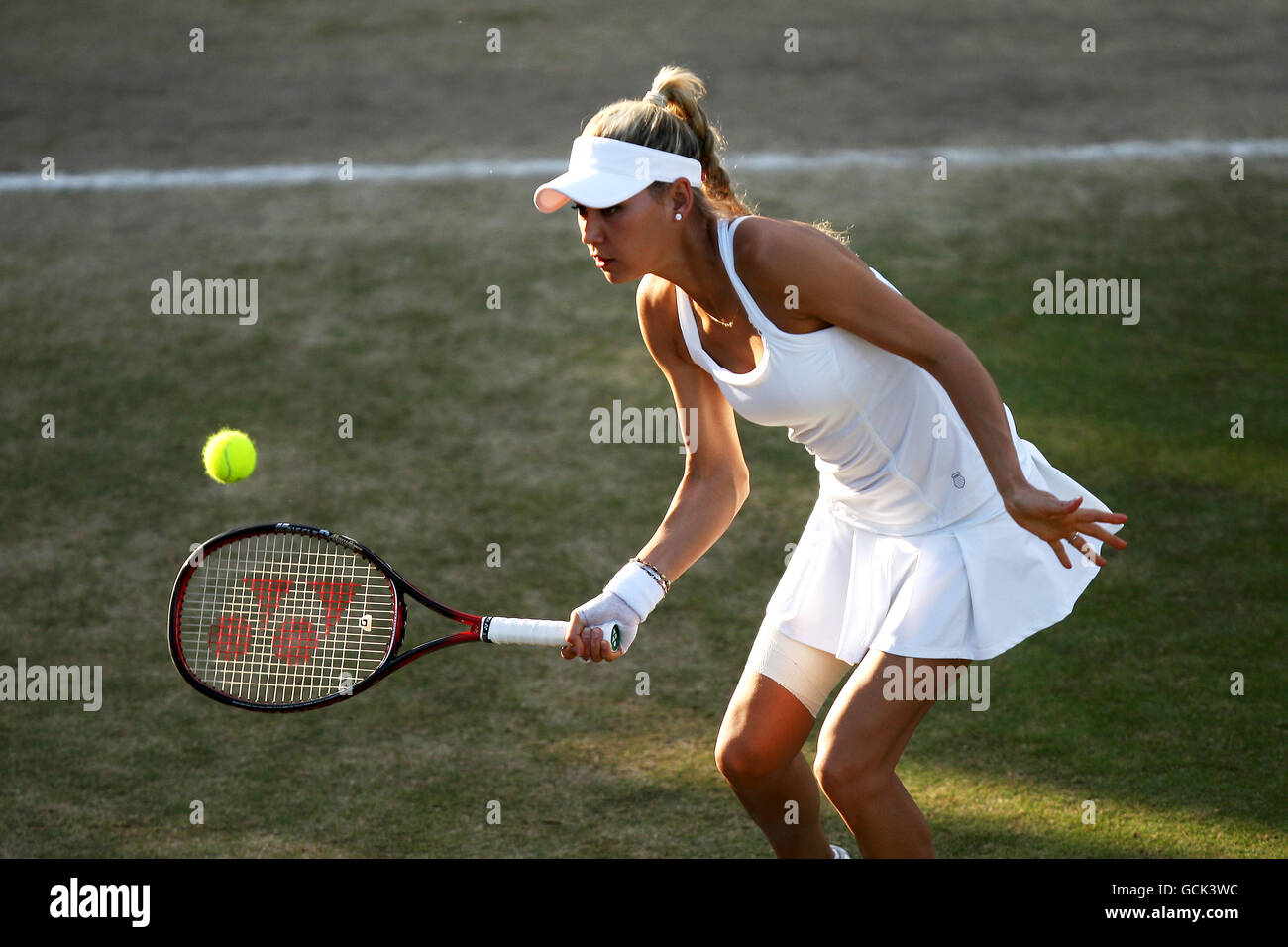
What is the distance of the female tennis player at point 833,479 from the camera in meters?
2.55

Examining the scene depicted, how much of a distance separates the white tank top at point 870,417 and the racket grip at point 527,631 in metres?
0.52

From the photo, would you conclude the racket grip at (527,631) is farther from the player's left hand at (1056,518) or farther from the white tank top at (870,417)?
the player's left hand at (1056,518)

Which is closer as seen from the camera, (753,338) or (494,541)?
(753,338)

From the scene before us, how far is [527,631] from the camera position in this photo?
2.74m

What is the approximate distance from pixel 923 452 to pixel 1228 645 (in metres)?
1.79

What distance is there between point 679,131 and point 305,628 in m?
1.58

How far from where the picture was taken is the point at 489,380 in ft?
19.3

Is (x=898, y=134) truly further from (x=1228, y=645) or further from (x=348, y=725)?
(x=348, y=725)

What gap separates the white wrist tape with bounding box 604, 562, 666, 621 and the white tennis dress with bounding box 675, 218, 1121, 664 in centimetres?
23

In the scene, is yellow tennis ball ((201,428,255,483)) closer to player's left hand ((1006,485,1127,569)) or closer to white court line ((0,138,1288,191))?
player's left hand ((1006,485,1127,569))

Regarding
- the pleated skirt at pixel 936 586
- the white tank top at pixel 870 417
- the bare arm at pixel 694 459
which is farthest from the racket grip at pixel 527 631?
the white tank top at pixel 870 417

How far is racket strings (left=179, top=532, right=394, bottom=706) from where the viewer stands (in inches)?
125

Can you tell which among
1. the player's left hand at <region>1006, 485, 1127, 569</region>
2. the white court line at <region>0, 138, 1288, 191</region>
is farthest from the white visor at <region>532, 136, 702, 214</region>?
the white court line at <region>0, 138, 1288, 191</region>
